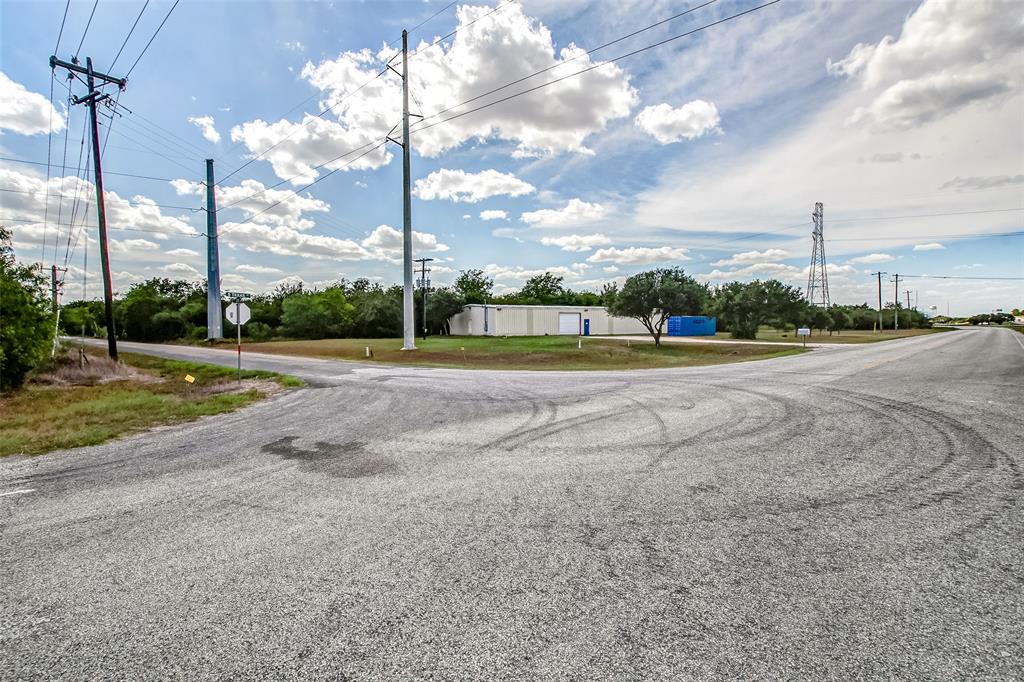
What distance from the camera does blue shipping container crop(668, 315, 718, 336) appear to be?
2391 inches

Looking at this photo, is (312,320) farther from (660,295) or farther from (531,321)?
(660,295)

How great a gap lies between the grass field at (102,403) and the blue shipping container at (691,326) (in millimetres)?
53606

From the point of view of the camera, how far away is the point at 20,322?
45.2ft

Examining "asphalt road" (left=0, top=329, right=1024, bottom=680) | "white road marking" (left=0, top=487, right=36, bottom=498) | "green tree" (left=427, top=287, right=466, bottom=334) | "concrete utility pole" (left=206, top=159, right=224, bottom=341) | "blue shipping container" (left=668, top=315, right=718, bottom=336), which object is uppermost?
"concrete utility pole" (left=206, top=159, right=224, bottom=341)

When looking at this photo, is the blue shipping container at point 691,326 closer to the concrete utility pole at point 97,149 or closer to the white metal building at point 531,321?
the white metal building at point 531,321

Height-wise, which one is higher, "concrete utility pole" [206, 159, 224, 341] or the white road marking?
"concrete utility pole" [206, 159, 224, 341]

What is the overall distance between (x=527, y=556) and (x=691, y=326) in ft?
207

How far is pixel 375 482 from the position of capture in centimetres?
463

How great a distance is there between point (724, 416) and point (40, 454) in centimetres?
965

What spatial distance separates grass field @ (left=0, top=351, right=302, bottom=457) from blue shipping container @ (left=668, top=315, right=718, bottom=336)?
5361 cm

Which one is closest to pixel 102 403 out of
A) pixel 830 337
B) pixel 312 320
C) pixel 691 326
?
pixel 312 320

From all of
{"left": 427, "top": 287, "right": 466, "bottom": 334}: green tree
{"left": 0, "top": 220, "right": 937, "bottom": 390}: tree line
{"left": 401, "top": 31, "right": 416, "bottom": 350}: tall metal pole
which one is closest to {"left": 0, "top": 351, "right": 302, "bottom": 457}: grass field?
{"left": 401, "top": 31, "right": 416, "bottom": 350}: tall metal pole

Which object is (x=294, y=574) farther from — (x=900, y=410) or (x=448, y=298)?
(x=448, y=298)

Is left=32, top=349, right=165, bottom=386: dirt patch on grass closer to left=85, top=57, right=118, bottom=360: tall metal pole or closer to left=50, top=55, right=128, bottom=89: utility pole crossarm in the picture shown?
left=85, top=57, right=118, bottom=360: tall metal pole
